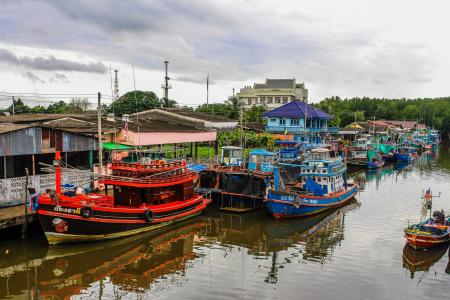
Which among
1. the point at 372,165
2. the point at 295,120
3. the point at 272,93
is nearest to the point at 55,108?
the point at 295,120

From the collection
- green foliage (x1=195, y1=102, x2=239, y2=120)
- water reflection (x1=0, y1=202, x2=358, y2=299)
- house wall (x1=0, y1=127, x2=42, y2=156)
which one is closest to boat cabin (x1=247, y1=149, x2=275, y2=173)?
water reflection (x1=0, y1=202, x2=358, y2=299)

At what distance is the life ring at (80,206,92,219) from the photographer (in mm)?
17719

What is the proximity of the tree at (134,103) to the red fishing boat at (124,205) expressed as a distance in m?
33.2

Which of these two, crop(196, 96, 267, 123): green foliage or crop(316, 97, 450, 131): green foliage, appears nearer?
crop(196, 96, 267, 123): green foliage

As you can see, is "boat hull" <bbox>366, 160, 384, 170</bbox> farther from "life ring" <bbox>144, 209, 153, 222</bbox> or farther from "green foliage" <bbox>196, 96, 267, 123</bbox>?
"life ring" <bbox>144, 209, 153, 222</bbox>

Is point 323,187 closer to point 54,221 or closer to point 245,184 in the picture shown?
point 245,184

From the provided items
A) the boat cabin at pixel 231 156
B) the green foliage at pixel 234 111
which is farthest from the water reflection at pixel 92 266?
the green foliage at pixel 234 111

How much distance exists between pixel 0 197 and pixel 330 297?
14.5 m

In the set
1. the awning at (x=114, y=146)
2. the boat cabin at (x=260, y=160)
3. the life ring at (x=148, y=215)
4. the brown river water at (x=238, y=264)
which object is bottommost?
the brown river water at (x=238, y=264)

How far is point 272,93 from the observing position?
8675cm

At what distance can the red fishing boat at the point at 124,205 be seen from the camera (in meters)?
17.6

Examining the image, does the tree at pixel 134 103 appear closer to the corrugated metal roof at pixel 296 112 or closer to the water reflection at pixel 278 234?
the corrugated metal roof at pixel 296 112

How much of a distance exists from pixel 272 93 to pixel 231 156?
195ft

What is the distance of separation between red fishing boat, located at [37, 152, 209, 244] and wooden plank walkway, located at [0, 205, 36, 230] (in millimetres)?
1094
